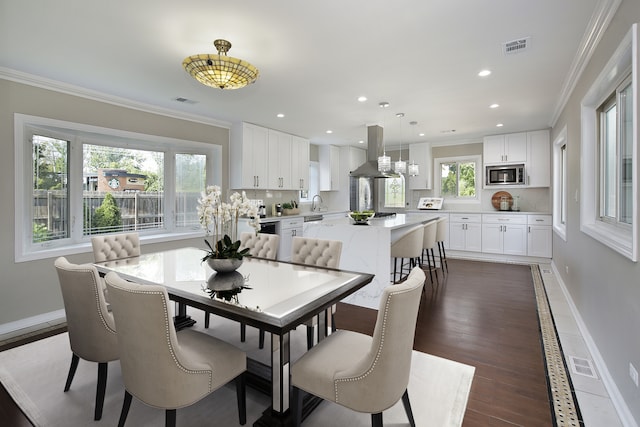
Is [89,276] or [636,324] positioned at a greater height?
[89,276]

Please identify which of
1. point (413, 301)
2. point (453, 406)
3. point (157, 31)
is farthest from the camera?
point (157, 31)

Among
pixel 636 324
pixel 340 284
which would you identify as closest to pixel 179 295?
pixel 340 284

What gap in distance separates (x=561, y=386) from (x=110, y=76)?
479cm

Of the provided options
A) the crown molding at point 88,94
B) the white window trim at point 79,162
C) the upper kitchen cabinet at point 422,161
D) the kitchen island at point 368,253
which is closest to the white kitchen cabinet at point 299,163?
the white window trim at point 79,162

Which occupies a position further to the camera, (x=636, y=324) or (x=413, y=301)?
(x=636, y=324)

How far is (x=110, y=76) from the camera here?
3.27 m

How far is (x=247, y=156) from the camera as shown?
542cm

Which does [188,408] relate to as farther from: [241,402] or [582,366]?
[582,366]

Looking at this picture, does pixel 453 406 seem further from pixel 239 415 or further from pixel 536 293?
pixel 536 293

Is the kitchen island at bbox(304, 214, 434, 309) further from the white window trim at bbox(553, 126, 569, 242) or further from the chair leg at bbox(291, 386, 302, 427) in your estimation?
the white window trim at bbox(553, 126, 569, 242)

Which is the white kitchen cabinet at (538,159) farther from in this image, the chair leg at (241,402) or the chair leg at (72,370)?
the chair leg at (72,370)

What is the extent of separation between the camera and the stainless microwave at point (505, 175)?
625 centimetres

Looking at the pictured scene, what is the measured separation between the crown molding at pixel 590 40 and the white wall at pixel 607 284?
58 mm

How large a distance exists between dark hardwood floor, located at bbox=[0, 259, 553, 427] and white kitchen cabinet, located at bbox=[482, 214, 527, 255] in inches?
51.3
